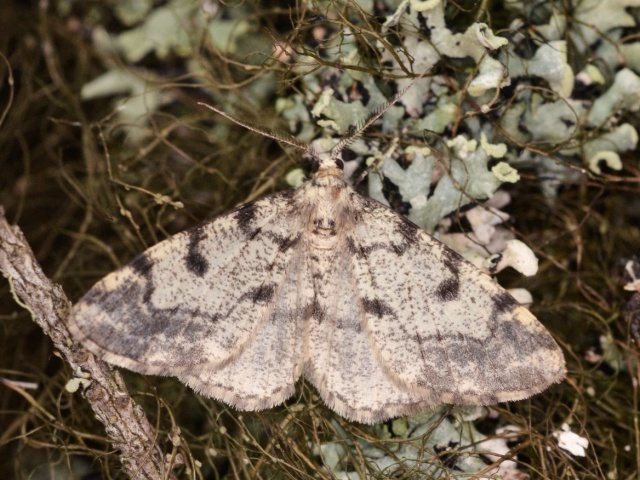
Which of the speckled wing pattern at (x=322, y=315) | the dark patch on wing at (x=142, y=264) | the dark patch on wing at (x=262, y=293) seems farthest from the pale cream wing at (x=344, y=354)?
the dark patch on wing at (x=142, y=264)

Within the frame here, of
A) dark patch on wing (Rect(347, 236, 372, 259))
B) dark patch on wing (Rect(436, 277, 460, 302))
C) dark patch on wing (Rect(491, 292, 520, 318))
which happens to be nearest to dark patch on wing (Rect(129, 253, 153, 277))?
dark patch on wing (Rect(347, 236, 372, 259))

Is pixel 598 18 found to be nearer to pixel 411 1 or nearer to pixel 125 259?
pixel 411 1

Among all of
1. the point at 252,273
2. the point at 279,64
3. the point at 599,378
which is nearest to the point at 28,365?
the point at 252,273

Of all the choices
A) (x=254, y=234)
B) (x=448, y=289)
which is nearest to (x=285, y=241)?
(x=254, y=234)

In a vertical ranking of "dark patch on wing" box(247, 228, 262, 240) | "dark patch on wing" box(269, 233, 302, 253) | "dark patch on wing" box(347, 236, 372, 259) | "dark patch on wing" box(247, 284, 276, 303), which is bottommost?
"dark patch on wing" box(247, 284, 276, 303)

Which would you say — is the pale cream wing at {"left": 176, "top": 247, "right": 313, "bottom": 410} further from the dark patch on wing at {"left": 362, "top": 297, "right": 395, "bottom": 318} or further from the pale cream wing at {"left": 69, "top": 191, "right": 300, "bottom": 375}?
the dark patch on wing at {"left": 362, "top": 297, "right": 395, "bottom": 318}

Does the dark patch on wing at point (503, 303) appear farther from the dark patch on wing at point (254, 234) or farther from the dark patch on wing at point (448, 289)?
the dark patch on wing at point (254, 234)
